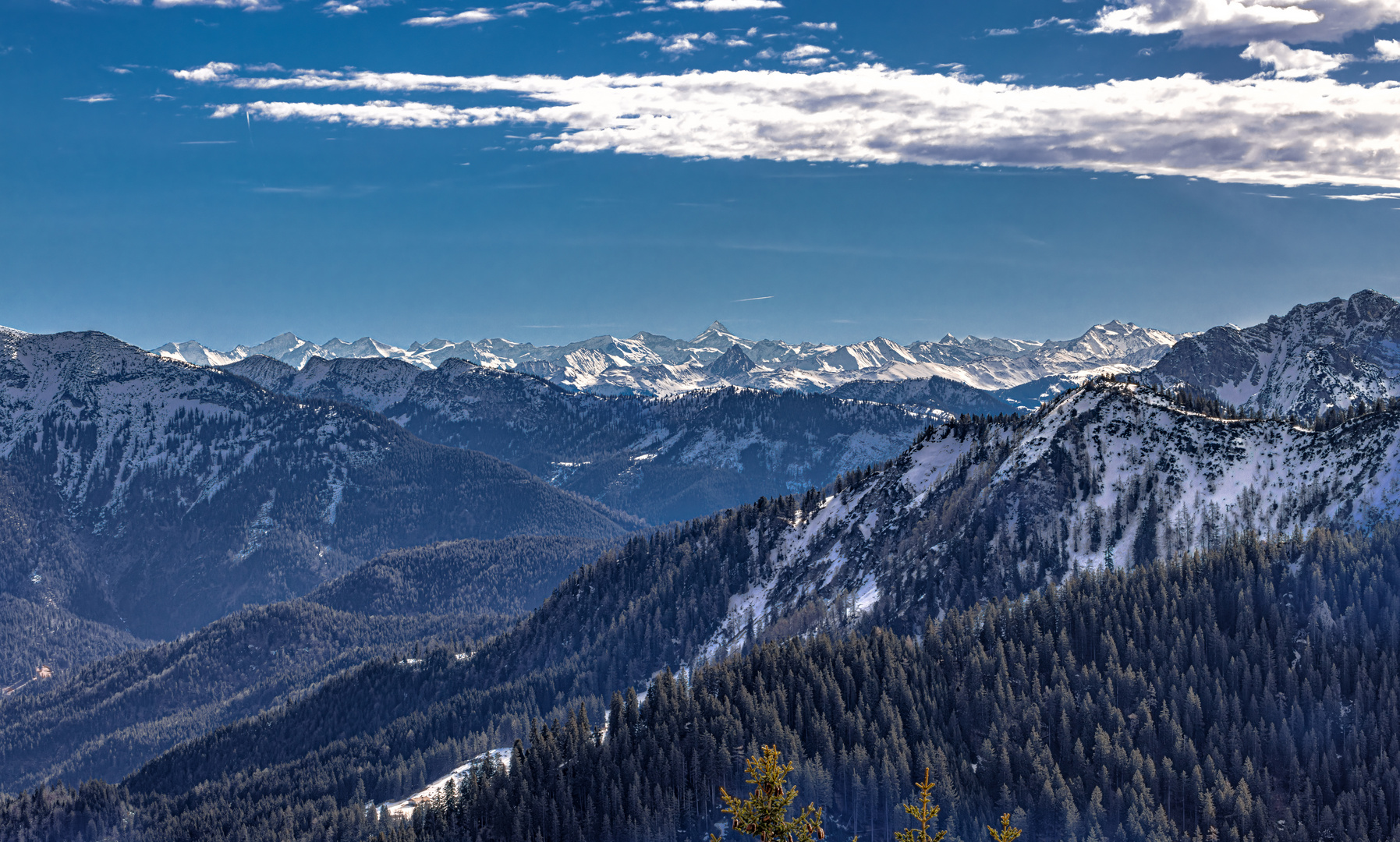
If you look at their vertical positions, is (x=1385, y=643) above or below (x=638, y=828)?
above

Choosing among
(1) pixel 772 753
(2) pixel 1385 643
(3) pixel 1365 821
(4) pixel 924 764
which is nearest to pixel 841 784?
(4) pixel 924 764

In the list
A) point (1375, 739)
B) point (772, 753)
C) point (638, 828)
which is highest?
point (772, 753)

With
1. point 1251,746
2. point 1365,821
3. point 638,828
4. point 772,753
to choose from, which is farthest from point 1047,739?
point 772,753

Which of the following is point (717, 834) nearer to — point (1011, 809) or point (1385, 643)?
point (1011, 809)

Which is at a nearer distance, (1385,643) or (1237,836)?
(1237,836)

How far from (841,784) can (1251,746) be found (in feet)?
237

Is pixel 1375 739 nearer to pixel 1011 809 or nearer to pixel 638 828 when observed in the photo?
pixel 1011 809

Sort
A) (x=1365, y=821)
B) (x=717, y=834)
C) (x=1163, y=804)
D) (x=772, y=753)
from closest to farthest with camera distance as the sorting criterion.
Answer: (x=772, y=753) → (x=1365, y=821) → (x=1163, y=804) → (x=717, y=834)

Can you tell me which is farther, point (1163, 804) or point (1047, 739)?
point (1047, 739)

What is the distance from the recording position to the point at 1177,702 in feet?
644

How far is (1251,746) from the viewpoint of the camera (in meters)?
185

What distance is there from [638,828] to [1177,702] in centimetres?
10357

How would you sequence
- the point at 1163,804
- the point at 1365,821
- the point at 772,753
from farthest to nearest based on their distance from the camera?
the point at 1163,804 < the point at 1365,821 < the point at 772,753

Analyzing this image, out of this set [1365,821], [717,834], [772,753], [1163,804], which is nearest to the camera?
[772,753]
